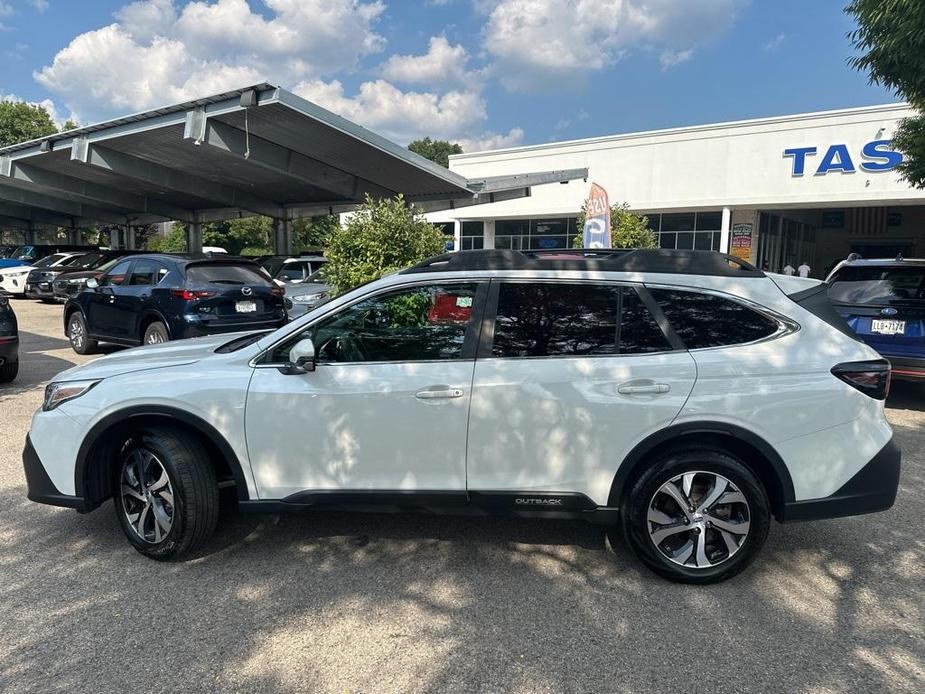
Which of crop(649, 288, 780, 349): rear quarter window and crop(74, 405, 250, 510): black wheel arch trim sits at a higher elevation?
crop(649, 288, 780, 349): rear quarter window

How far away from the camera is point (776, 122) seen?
23562 millimetres

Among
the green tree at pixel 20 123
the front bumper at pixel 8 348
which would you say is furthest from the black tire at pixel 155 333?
the green tree at pixel 20 123

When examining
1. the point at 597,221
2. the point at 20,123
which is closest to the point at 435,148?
the point at 20,123

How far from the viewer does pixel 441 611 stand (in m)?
3.12

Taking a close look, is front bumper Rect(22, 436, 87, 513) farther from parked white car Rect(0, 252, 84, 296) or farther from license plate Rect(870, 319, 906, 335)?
parked white car Rect(0, 252, 84, 296)

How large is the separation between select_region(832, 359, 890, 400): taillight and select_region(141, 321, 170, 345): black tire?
8316mm

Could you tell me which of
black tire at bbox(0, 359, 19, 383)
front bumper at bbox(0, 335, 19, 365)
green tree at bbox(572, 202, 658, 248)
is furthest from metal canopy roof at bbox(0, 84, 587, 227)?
black tire at bbox(0, 359, 19, 383)

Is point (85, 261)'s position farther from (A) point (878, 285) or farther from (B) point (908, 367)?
(B) point (908, 367)

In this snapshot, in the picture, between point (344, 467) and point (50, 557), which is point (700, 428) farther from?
point (50, 557)

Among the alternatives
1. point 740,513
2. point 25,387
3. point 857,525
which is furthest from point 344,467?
point 25,387

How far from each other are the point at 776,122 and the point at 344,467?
83.1 ft

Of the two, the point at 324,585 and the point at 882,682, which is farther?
the point at 324,585

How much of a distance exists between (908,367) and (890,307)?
0.69m

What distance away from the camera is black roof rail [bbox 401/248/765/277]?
3.48m
